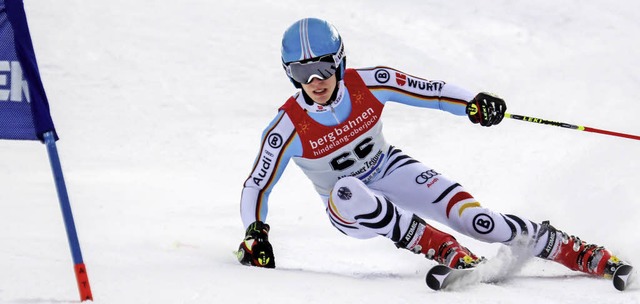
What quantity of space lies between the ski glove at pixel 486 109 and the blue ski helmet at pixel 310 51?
2.56 ft

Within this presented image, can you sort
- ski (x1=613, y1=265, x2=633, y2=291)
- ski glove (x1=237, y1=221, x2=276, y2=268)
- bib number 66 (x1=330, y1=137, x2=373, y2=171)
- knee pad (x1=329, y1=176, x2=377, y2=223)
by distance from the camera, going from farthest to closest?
bib number 66 (x1=330, y1=137, x2=373, y2=171), ski glove (x1=237, y1=221, x2=276, y2=268), knee pad (x1=329, y1=176, x2=377, y2=223), ski (x1=613, y1=265, x2=633, y2=291)

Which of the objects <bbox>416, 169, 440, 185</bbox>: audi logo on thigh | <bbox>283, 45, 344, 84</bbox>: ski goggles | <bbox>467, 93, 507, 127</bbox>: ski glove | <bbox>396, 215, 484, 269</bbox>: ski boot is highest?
<bbox>283, 45, 344, 84</bbox>: ski goggles

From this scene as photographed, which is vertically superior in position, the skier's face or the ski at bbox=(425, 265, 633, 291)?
the skier's face

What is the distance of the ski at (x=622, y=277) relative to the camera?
3.68 m

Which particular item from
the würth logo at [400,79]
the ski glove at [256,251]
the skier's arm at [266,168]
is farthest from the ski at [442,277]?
the würth logo at [400,79]

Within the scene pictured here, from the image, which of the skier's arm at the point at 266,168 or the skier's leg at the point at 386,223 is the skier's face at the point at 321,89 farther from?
the skier's leg at the point at 386,223

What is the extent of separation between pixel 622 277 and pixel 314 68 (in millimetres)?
1768

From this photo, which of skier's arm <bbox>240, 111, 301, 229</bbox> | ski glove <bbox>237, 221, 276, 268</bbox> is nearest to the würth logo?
skier's arm <bbox>240, 111, 301, 229</bbox>

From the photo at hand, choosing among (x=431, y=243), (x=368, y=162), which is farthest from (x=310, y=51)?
(x=431, y=243)

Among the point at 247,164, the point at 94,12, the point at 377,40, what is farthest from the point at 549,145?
the point at 94,12

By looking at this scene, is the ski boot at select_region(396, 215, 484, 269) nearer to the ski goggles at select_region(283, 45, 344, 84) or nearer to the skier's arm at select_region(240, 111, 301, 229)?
the skier's arm at select_region(240, 111, 301, 229)

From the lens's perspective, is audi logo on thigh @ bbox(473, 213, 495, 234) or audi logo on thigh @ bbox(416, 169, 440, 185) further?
audi logo on thigh @ bbox(416, 169, 440, 185)

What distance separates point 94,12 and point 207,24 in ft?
5.93

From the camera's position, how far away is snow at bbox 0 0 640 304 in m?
3.70
